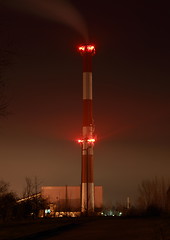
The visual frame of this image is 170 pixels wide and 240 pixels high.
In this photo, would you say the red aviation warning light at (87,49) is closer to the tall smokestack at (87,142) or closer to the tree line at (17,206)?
the tall smokestack at (87,142)

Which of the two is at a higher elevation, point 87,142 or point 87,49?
point 87,49

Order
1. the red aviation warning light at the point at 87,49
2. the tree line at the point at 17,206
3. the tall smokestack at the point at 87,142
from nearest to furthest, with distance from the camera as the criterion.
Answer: the tree line at the point at 17,206 → the tall smokestack at the point at 87,142 → the red aviation warning light at the point at 87,49

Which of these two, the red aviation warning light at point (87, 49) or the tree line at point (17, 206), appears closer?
the tree line at point (17, 206)

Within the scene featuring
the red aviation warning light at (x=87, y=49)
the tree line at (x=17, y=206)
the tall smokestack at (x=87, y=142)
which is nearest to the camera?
the tree line at (x=17, y=206)

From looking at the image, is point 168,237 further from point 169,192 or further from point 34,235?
point 169,192

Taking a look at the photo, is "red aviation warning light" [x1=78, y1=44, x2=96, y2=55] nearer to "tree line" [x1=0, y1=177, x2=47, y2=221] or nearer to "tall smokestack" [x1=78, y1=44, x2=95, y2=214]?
"tall smokestack" [x1=78, y1=44, x2=95, y2=214]

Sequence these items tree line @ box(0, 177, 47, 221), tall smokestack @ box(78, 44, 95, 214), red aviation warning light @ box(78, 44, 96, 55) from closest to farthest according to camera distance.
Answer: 1. tree line @ box(0, 177, 47, 221)
2. tall smokestack @ box(78, 44, 95, 214)
3. red aviation warning light @ box(78, 44, 96, 55)

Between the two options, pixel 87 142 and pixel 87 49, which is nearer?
pixel 87 142

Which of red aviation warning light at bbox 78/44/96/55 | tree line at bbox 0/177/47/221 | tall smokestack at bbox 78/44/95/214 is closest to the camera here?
tree line at bbox 0/177/47/221

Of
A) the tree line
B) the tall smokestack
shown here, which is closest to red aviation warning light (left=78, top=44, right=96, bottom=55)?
the tall smokestack

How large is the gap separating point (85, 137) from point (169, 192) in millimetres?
11451

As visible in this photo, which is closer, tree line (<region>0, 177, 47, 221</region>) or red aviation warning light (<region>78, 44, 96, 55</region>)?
tree line (<region>0, 177, 47, 221</region>)

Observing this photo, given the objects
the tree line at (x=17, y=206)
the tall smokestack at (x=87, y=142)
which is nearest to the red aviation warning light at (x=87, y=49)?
the tall smokestack at (x=87, y=142)

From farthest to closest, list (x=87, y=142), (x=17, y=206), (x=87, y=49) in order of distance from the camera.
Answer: (x=87, y=49)
(x=87, y=142)
(x=17, y=206)
